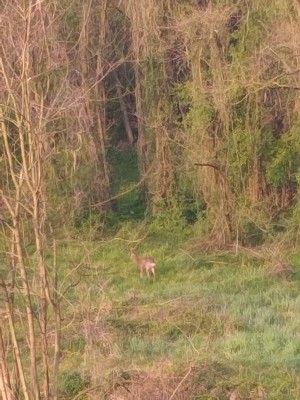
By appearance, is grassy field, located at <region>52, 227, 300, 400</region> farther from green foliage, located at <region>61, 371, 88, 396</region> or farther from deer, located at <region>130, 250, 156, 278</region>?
deer, located at <region>130, 250, 156, 278</region>

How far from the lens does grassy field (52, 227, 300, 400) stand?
27.9 feet

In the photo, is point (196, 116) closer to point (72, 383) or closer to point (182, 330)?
point (182, 330)

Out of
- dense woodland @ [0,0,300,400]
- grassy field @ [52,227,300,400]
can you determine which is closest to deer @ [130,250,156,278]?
grassy field @ [52,227,300,400]

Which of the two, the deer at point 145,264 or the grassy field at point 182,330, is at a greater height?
the grassy field at point 182,330

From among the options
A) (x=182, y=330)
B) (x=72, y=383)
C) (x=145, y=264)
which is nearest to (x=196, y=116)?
(x=145, y=264)

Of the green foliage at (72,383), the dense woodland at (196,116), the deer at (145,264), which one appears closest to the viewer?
the green foliage at (72,383)

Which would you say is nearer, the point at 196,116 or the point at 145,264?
the point at 145,264

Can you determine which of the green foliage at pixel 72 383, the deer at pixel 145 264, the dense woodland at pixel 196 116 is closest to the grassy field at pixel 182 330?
the green foliage at pixel 72 383

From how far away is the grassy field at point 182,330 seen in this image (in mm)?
8500

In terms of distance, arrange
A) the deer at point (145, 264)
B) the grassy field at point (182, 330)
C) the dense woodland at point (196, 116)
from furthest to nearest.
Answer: the dense woodland at point (196, 116)
the deer at point (145, 264)
the grassy field at point (182, 330)

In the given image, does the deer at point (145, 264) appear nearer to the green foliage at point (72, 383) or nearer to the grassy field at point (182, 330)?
the grassy field at point (182, 330)

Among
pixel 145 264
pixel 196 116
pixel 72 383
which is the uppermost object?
pixel 196 116

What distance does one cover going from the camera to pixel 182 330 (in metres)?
11.2

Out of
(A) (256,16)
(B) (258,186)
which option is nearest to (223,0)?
(A) (256,16)
